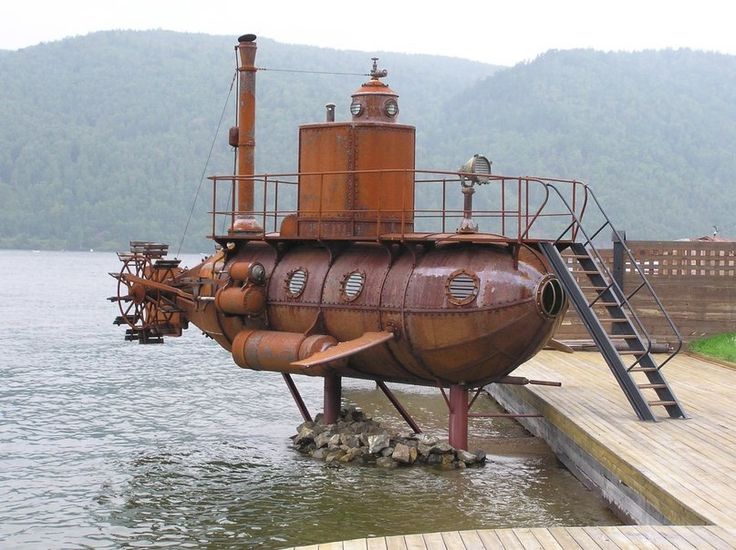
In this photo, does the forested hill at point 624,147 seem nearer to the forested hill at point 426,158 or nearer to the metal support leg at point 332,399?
the forested hill at point 426,158

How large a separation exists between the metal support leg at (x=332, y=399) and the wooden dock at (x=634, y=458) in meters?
3.43

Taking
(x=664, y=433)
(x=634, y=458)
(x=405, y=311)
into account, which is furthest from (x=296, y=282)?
(x=634, y=458)

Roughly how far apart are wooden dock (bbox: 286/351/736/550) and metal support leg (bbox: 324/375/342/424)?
343 cm

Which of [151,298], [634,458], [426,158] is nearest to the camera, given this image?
[634,458]

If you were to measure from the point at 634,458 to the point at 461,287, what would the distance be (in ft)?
12.3

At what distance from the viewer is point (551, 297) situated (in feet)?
55.4

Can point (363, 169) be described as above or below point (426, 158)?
below

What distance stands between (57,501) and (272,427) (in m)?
6.81

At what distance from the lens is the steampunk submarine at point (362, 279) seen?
16.7m

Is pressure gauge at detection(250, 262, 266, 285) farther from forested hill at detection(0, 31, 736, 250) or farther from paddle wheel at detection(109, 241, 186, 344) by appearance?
forested hill at detection(0, 31, 736, 250)

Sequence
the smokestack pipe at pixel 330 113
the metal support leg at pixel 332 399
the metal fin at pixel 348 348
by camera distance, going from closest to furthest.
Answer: the metal fin at pixel 348 348 < the smokestack pipe at pixel 330 113 < the metal support leg at pixel 332 399

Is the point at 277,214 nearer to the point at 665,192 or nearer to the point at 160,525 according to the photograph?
the point at 160,525

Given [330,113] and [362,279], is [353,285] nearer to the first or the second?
[362,279]

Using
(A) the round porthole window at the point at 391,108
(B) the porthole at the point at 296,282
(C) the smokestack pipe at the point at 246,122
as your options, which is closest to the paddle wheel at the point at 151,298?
(C) the smokestack pipe at the point at 246,122
